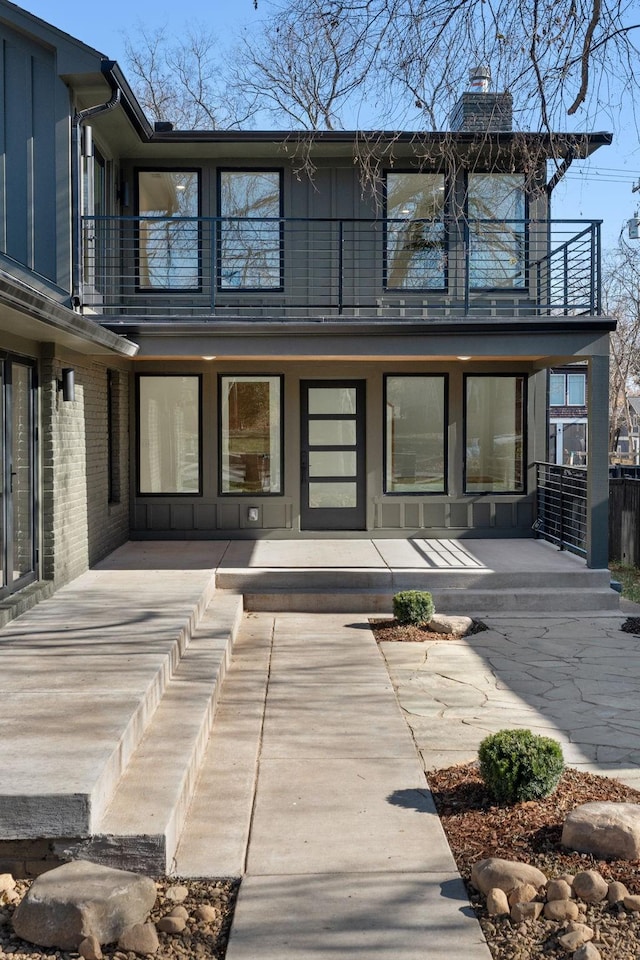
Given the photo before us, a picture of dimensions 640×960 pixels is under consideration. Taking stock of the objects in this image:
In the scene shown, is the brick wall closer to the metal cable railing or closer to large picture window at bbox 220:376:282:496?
large picture window at bbox 220:376:282:496

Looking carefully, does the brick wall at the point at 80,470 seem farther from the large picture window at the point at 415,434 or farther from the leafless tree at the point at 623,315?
the leafless tree at the point at 623,315

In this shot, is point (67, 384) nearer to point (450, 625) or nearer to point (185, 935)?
point (450, 625)

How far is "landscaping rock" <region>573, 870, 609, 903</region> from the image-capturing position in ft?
13.3

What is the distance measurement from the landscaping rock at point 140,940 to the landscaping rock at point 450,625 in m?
6.26

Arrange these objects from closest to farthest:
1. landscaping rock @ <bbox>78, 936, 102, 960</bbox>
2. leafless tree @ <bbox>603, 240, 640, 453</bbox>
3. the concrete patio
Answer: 1. landscaping rock @ <bbox>78, 936, 102, 960</bbox>
2. the concrete patio
3. leafless tree @ <bbox>603, 240, 640, 453</bbox>

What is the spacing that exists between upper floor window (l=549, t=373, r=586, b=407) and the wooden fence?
23221 mm

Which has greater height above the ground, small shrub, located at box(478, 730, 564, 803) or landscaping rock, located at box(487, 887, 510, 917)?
small shrub, located at box(478, 730, 564, 803)

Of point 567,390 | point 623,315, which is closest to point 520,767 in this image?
point 623,315

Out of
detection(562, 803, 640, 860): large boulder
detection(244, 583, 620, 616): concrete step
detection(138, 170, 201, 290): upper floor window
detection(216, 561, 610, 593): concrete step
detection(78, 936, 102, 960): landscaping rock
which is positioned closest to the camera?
detection(78, 936, 102, 960): landscaping rock

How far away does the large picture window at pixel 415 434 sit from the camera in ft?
44.9

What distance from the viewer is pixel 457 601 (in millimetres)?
10758

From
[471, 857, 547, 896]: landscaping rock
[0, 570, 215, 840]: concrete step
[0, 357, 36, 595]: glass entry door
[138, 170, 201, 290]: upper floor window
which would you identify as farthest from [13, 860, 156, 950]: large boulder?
[138, 170, 201, 290]: upper floor window

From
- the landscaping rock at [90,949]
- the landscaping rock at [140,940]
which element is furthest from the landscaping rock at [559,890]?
the landscaping rock at [90,949]

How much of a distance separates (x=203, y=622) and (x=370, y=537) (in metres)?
4.81
